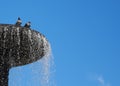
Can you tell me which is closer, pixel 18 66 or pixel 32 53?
pixel 32 53

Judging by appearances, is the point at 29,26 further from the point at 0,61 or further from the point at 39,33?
the point at 0,61

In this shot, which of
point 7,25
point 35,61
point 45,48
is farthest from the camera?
point 35,61

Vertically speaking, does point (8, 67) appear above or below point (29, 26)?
below

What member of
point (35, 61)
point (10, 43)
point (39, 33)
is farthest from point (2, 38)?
point (35, 61)

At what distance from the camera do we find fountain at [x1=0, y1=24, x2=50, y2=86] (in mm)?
15492

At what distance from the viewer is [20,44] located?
1587cm

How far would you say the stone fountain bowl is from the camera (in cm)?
1548

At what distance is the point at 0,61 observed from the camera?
17156mm

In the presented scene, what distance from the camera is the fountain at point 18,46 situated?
15.5 m

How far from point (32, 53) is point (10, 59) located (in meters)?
1.22

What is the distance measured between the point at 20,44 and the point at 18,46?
17 centimetres

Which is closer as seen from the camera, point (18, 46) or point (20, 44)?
point (20, 44)

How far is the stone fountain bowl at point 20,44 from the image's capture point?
15477 millimetres

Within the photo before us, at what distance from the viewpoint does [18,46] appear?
629 inches
